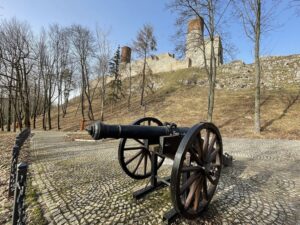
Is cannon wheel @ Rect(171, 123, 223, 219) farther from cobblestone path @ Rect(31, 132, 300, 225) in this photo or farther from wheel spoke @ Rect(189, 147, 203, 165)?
cobblestone path @ Rect(31, 132, 300, 225)

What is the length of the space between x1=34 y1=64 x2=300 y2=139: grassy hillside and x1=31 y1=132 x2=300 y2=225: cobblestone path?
6.87m

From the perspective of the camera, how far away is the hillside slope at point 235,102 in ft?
44.6

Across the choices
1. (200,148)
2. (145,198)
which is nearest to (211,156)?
(200,148)

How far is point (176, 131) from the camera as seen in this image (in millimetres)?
3529

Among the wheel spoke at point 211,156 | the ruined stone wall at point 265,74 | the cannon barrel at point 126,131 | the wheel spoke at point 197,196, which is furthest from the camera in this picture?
the ruined stone wall at point 265,74

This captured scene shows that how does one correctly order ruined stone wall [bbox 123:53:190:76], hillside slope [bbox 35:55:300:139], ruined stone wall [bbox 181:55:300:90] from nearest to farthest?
hillside slope [bbox 35:55:300:139] → ruined stone wall [bbox 181:55:300:90] → ruined stone wall [bbox 123:53:190:76]

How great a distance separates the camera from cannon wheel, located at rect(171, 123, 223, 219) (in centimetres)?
259

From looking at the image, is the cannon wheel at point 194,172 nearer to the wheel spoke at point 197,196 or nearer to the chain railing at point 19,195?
the wheel spoke at point 197,196

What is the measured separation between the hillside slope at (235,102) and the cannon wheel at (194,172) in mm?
9318

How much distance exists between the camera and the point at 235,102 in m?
20.2

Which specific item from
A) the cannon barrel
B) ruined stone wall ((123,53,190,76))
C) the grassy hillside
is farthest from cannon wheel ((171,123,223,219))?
ruined stone wall ((123,53,190,76))

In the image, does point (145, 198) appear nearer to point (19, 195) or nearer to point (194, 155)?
point (194, 155)

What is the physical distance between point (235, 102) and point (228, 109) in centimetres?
243

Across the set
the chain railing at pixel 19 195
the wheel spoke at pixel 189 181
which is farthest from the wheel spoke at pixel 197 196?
the chain railing at pixel 19 195
